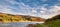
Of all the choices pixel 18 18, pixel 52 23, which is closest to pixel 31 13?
pixel 18 18

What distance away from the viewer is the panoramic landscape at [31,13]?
1.91 metres

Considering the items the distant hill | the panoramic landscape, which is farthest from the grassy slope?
the distant hill

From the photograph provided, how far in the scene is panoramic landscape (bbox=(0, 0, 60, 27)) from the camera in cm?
191

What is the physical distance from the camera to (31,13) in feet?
6.40

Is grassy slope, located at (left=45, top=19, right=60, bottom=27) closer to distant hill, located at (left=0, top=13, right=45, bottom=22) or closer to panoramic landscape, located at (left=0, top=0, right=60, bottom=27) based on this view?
panoramic landscape, located at (left=0, top=0, right=60, bottom=27)

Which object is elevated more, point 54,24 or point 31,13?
point 31,13

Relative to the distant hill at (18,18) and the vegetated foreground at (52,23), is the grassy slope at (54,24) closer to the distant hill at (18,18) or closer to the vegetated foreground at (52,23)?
the vegetated foreground at (52,23)

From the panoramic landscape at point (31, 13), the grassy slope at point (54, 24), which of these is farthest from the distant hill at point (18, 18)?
the grassy slope at point (54, 24)

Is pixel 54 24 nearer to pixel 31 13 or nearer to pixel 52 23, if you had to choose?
pixel 52 23

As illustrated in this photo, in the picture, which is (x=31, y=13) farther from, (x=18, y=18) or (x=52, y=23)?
(x=52, y=23)

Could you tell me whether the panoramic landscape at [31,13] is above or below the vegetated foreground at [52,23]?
above

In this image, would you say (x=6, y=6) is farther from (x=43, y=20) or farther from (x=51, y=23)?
(x=51, y=23)

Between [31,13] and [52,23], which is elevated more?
[31,13]

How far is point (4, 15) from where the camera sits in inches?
75.1
